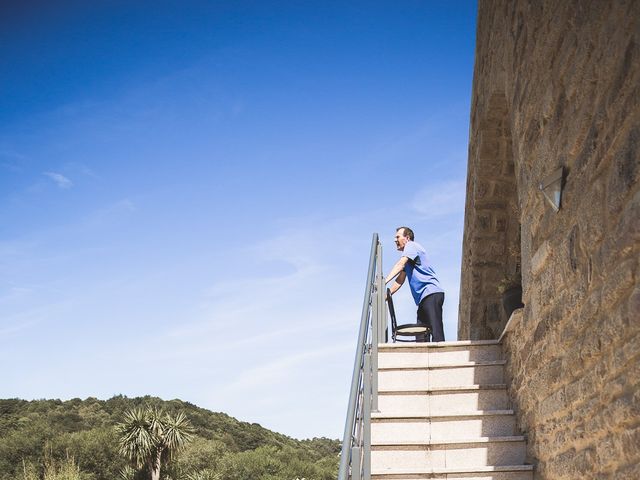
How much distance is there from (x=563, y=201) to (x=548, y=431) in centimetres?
124

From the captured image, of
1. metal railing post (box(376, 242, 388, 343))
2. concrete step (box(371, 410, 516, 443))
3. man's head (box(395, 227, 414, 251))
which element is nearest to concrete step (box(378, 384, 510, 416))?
concrete step (box(371, 410, 516, 443))

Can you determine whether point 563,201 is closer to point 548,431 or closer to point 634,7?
point 634,7

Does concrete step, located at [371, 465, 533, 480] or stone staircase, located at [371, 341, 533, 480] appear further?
stone staircase, located at [371, 341, 533, 480]

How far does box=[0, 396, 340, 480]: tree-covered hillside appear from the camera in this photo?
25766 mm

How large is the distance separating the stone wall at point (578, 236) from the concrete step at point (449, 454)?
16 centimetres

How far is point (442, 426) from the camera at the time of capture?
3.88 meters

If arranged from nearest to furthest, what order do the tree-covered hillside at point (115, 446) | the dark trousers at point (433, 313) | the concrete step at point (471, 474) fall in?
the concrete step at point (471, 474)
the dark trousers at point (433, 313)
the tree-covered hillside at point (115, 446)

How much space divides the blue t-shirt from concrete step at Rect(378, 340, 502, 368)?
902 mm

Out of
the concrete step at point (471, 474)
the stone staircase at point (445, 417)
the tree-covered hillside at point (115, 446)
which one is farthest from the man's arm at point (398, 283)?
the tree-covered hillside at point (115, 446)

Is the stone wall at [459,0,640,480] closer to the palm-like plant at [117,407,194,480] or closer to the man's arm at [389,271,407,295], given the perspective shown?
the man's arm at [389,271,407,295]

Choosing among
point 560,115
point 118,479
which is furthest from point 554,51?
point 118,479

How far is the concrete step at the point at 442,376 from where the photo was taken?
4.21 meters

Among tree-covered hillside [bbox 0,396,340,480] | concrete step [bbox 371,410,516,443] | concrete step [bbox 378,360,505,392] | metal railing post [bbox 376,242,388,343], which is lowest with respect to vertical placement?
tree-covered hillside [bbox 0,396,340,480]

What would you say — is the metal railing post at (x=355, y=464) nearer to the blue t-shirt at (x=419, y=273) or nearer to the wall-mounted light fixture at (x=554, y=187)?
the wall-mounted light fixture at (x=554, y=187)
